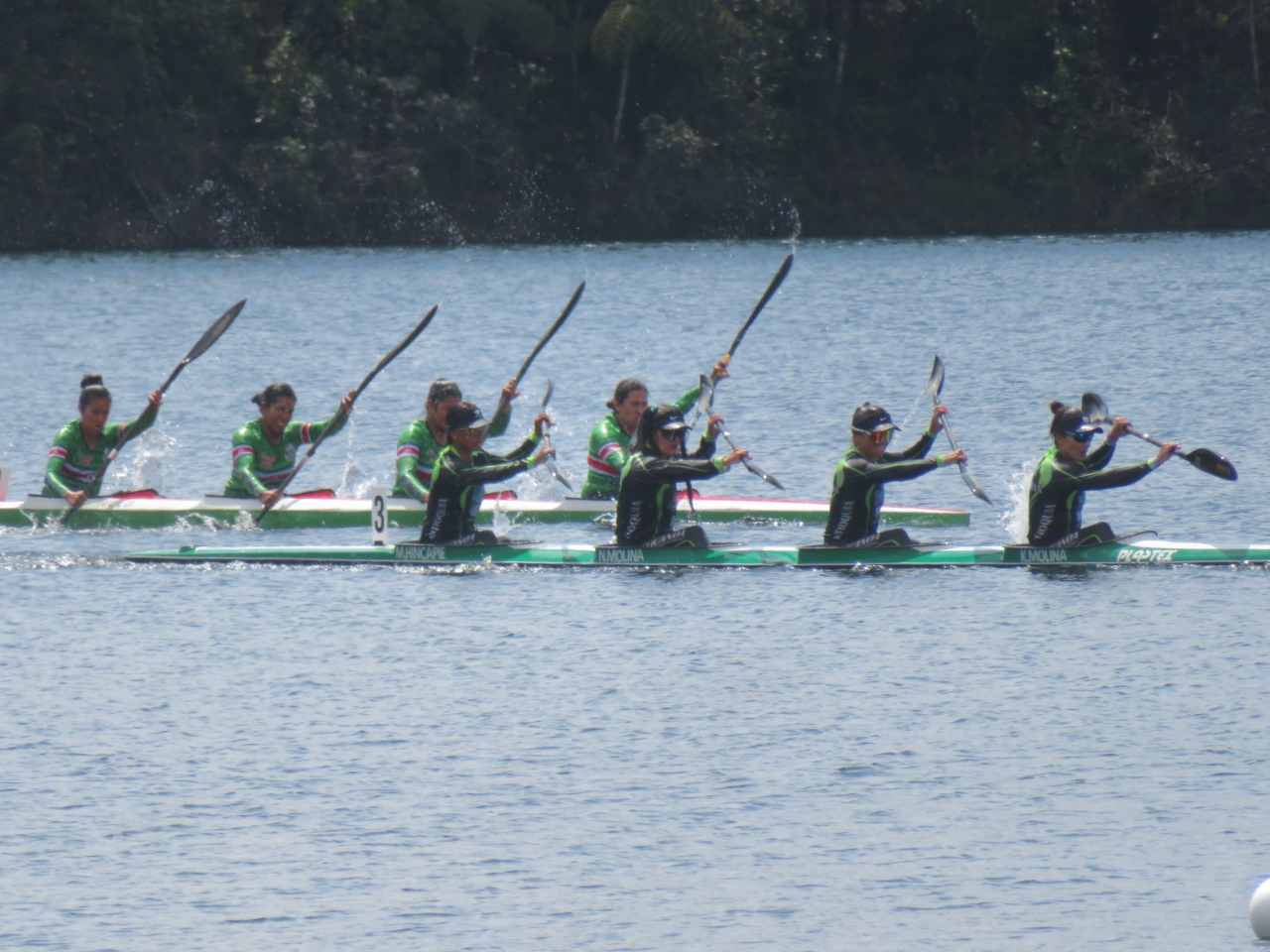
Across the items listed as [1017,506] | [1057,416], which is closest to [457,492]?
[1057,416]

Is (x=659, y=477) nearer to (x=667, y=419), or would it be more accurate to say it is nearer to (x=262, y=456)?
(x=667, y=419)

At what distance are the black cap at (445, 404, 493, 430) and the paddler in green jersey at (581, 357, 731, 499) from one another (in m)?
1.92

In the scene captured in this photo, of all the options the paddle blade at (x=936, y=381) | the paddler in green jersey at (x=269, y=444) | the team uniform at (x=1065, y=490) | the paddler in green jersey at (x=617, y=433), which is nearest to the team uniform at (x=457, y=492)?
A: the paddler in green jersey at (x=617, y=433)

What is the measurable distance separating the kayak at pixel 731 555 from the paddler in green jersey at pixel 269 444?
6.20ft

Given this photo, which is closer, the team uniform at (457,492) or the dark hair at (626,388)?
the team uniform at (457,492)

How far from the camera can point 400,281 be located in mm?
51125

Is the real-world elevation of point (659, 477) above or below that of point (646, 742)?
above

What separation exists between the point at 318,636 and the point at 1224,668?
21.8ft

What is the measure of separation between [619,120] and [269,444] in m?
38.3

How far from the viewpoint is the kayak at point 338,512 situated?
20.5 metres

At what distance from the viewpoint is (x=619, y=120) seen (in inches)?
2288

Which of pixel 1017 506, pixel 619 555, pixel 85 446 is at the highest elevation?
pixel 1017 506

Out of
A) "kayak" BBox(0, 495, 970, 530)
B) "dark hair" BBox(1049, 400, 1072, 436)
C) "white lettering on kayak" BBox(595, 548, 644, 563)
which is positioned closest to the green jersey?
"kayak" BBox(0, 495, 970, 530)

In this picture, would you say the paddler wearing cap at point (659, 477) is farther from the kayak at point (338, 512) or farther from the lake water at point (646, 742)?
the kayak at point (338, 512)
